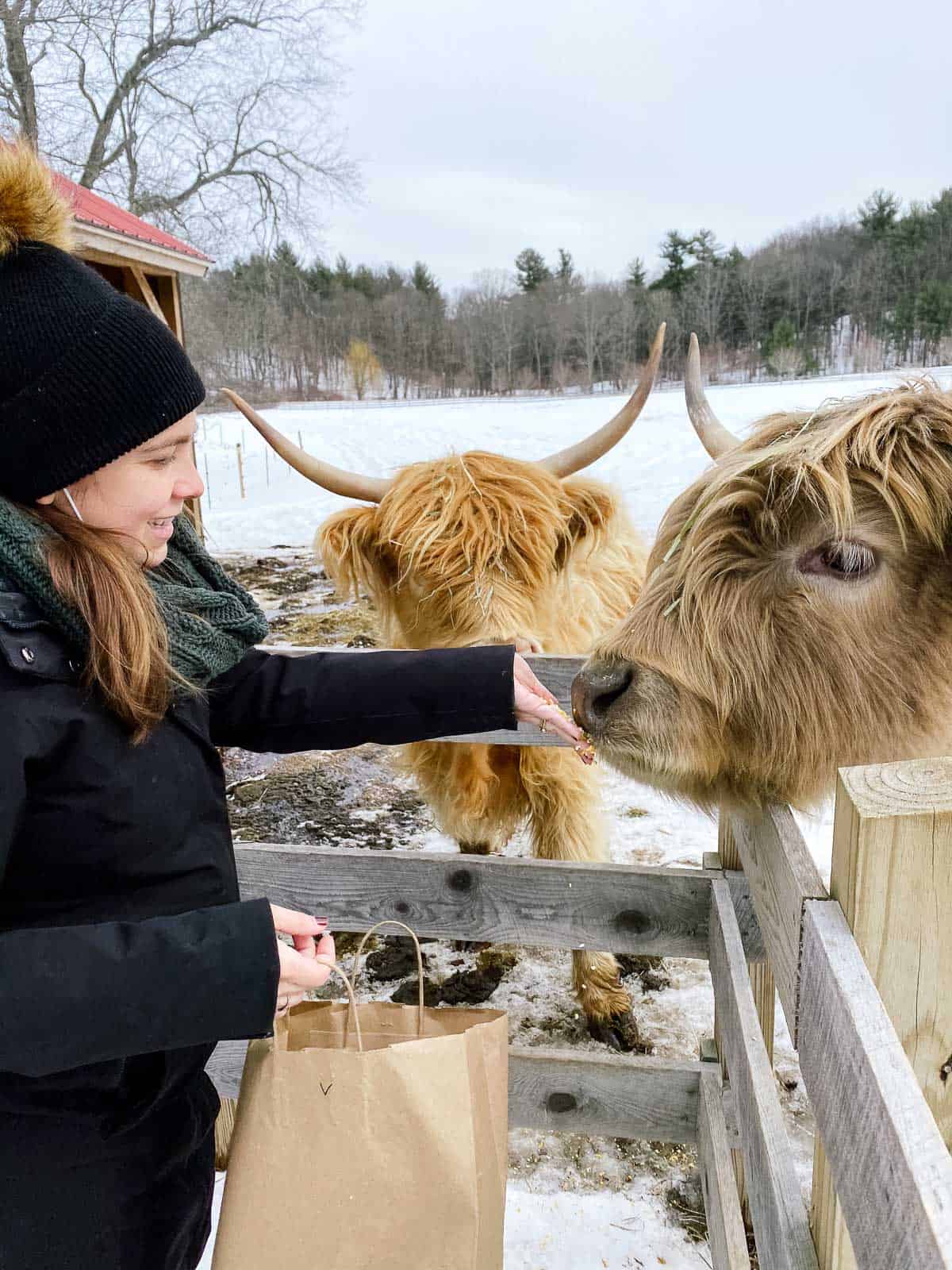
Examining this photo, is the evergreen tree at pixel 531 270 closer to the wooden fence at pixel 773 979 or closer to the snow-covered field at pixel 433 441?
the snow-covered field at pixel 433 441

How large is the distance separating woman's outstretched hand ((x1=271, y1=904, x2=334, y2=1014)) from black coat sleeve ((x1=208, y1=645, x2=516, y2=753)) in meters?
0.52

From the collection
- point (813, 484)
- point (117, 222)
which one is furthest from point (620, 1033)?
point (117, 222)

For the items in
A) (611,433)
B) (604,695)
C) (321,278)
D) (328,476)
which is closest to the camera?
(604,695)

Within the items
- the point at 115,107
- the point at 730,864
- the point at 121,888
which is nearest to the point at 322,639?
the point at 730,864

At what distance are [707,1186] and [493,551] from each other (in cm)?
→ 199

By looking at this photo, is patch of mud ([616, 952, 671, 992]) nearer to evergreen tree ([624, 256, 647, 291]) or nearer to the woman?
the woman

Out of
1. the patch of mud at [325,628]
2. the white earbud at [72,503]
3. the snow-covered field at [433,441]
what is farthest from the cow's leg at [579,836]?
the snow-covered field at [433,441]

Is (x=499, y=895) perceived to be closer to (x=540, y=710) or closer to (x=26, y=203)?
(x=540, y=710)

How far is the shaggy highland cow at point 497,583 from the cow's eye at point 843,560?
1483mm

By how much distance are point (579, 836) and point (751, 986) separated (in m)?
1.22

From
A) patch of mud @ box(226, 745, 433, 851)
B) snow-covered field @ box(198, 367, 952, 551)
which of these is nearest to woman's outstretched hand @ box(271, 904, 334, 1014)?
patch of mud @ box(226, 745, 433, 851)

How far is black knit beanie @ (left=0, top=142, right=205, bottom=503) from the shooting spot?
119 centimetres

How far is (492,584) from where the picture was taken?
299 cm

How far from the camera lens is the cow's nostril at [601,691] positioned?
4.88 feet
